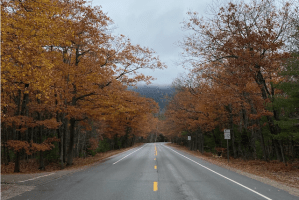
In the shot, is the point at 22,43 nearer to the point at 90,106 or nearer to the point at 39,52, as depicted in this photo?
the point at 39,52

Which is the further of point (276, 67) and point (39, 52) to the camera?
point (276, 67)

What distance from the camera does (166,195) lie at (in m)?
7.00

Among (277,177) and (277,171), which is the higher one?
(277,177)

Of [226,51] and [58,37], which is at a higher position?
[226,51]

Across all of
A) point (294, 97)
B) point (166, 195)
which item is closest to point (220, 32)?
point (294, 97)

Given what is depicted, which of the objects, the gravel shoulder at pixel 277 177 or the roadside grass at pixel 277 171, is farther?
the roadside grass at pixel 277 171

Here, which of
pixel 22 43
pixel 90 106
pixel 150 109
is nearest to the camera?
pixel 22 43

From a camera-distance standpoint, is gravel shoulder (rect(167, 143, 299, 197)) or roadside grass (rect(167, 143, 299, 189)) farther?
roadside grass (rect(167, 143, 299, 189))

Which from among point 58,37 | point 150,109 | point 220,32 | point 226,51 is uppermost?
point 220,32

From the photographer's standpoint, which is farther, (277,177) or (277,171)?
(277,171)

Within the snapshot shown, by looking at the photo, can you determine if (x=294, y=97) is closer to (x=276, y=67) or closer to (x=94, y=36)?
(x=276, y=67)

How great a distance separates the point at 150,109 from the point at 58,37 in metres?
11.1

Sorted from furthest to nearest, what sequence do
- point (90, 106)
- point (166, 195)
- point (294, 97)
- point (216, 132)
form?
point (216, 132), point (90, 106), point (294, 97), point (166, 195)

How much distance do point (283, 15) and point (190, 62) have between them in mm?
7048
